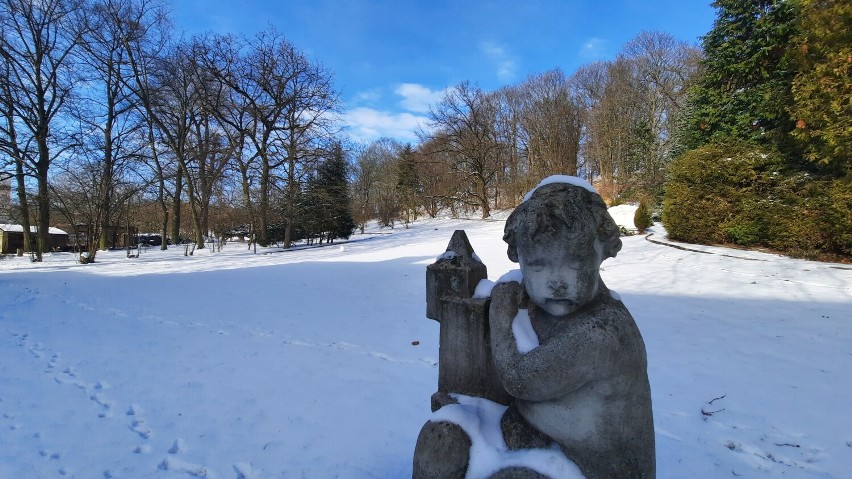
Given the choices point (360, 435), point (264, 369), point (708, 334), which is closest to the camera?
point (360, 435)

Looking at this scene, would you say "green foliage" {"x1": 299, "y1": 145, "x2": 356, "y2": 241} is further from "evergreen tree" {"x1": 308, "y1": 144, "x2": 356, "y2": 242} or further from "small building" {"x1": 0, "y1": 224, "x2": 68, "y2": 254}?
"small building" {"x1": 0, "y1": 224, "x2": 68, "y2": 254}

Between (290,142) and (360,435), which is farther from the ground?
(290,142)

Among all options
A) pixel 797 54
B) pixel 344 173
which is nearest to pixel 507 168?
pixel 344 173

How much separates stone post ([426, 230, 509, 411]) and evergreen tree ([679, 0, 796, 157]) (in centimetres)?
1390

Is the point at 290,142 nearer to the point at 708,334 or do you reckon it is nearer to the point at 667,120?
the point at 708,334

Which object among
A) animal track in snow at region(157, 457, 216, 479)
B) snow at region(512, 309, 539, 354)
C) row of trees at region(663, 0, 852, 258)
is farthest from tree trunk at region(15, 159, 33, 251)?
row of trees at region(663, 0, 852, 258)

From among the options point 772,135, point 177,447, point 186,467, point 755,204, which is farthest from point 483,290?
point 772,135

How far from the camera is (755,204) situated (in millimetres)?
10781

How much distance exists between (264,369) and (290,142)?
68.5 ft

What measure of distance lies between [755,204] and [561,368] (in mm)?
12874

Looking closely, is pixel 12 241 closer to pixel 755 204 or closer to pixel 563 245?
pixel 563 245

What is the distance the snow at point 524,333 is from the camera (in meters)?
1.42

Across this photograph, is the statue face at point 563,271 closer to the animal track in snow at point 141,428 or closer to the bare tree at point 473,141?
the animal track in snow at point 141,428

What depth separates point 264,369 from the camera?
188 inches
